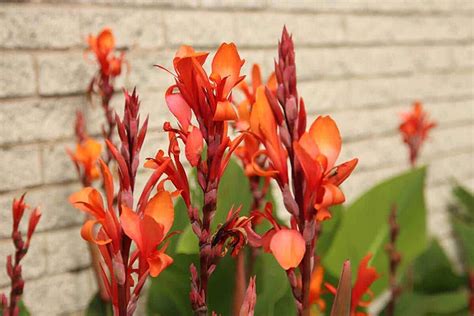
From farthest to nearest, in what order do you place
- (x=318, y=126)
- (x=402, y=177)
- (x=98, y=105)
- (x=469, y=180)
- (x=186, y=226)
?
(x=469, y=180), (x=402, y=177), (x=98, y=105), (x=186, y=226), (x=318, y=126)

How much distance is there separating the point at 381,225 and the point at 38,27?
2.39 feet

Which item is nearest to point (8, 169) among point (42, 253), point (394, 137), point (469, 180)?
point (42, 253)

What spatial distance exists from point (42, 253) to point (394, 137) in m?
1.05

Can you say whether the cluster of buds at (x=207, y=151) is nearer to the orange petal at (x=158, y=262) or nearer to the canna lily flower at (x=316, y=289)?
the orange petal at (x=158, y=262)

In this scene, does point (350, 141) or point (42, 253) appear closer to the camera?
point (42, 253)

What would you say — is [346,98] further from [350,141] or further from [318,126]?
[318,126]

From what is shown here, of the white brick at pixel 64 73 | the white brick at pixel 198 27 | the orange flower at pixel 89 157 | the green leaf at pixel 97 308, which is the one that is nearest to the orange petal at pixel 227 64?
the orange flower at pixel 89 157

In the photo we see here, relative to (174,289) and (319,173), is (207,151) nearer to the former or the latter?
(319,173)

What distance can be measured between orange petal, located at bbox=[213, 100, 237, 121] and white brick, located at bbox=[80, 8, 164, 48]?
85 centimetres

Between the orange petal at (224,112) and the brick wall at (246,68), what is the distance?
0.78 m

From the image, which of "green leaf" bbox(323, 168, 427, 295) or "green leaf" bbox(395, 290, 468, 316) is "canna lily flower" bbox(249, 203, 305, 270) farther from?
"green leaf" bbox(395, 290, 468, 316)

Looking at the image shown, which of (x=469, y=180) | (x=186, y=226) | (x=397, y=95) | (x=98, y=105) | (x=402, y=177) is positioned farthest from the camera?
(x=469, y=180)

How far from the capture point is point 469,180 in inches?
87.0

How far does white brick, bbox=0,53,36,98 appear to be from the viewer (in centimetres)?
115
